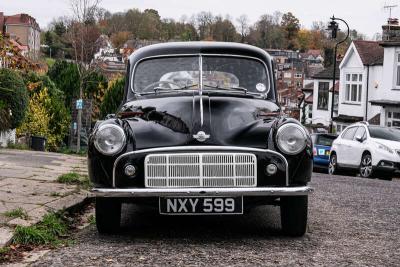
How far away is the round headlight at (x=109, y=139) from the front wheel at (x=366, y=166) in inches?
501

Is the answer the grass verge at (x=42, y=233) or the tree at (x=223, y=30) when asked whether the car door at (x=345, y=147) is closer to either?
the grass verge at (x=42, y=233)

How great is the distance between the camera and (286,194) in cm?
549

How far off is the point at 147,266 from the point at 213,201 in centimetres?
101

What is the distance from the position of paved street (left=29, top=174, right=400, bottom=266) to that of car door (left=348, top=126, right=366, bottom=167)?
10.2m

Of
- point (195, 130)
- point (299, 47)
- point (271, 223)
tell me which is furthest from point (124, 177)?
point (299, 47)

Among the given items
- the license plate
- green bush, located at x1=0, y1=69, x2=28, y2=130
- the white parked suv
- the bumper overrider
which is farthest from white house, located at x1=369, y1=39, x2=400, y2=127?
the license plate

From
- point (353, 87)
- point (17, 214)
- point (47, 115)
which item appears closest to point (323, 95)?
point (353, 87)

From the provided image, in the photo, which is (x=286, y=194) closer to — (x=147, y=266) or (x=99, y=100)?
(x=147, y=266)

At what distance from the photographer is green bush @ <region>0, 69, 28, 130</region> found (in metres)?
19.1

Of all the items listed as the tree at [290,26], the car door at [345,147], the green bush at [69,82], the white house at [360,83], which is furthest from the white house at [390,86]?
the tree at [290,26]

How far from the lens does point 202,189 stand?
5.41m

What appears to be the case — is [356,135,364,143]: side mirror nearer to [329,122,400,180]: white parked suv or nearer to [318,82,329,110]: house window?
[329,122,400,180]: white parked suv

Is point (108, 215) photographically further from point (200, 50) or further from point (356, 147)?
point (356, 147)

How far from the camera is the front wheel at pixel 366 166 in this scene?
17.4 meters
